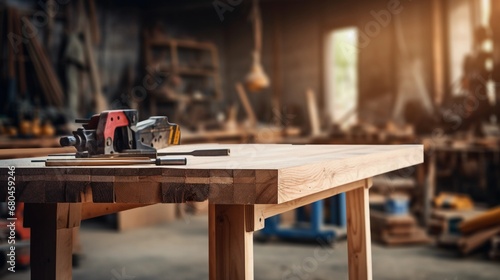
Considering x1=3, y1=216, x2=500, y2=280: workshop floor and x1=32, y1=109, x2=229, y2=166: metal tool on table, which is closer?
x1=32, y1=109, x2=229, y2=166: metal tool on table

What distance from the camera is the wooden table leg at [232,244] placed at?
1.68m

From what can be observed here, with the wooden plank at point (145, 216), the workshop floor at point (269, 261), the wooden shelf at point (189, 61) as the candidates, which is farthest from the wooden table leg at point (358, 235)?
the wooden shelf at point (189, 61)

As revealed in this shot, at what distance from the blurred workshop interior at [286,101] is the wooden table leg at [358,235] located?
77.2 inches

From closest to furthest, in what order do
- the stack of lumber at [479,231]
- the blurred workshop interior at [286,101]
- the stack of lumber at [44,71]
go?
the stack of lumber at [479,231]
the blurred workshop interior at [286,101]
the stack of lumber at [44,71]

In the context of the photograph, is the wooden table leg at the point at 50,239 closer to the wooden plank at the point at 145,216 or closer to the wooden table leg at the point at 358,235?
the wooden table leg at the point at 358,235

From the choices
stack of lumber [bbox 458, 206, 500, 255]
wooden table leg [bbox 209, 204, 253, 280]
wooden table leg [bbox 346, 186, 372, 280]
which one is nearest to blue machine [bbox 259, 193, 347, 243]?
stack of lumber [bbox 458, 206, 500, 255]

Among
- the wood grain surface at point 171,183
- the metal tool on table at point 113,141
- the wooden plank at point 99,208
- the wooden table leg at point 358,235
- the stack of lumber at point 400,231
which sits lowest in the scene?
the stack of lumber at point 400,231

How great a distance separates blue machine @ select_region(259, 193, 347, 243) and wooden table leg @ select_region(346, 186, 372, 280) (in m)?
2.88

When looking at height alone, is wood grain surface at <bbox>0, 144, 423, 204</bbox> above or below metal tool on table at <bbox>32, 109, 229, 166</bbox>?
below

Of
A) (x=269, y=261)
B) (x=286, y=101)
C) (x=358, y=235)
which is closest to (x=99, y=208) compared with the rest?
(x=358, y=235)

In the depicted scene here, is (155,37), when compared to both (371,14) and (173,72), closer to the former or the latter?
(173,72)

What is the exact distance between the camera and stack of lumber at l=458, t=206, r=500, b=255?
5.14 meters

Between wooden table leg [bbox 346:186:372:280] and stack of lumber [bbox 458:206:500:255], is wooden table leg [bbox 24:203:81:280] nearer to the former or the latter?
wooden table leg [bbox 346:186:372:280]

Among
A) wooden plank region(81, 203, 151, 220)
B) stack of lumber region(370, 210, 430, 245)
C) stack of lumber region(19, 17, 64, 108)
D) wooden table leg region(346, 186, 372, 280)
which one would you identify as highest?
stack of lumber region(19, 17, 64, 108)
